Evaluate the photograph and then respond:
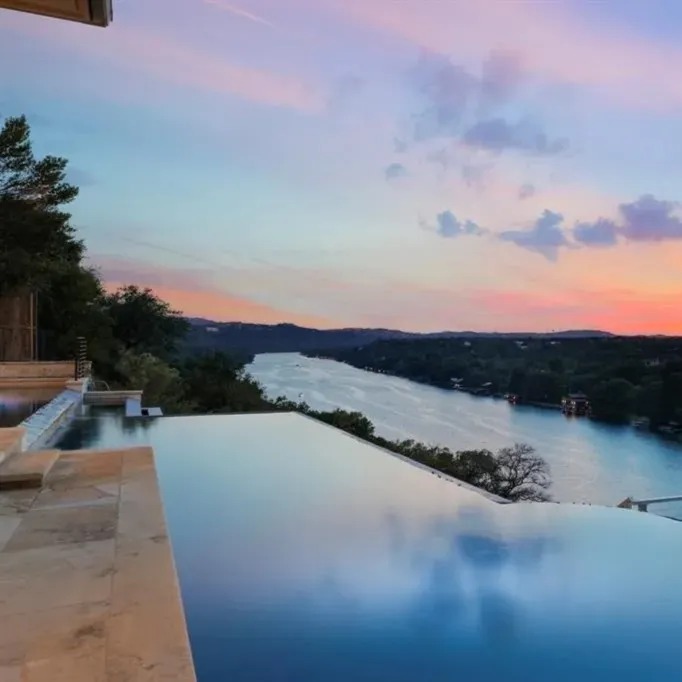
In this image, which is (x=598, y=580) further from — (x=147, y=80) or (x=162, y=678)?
(x=147, y=80)

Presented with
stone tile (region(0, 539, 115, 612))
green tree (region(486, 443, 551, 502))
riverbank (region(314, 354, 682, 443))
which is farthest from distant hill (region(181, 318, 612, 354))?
stone tile (region(0, 539, 115, 612))

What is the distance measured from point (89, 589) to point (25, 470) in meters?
1.55

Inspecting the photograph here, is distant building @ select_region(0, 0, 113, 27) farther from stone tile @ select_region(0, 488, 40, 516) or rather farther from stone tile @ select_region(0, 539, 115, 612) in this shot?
stone tile @ select_region(0, 539, 115, 612)

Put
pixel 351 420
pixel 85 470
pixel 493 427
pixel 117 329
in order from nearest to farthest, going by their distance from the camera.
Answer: pixel 85 470 → pixel 351 420 → pixel 493 427 → pixel 117 329

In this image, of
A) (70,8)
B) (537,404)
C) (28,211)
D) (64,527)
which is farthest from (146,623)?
(537,404)

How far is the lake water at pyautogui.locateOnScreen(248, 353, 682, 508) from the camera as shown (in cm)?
1452

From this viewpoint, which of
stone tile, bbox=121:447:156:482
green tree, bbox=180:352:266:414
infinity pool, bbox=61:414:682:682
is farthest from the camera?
green tree, bbox=180:352:266:414

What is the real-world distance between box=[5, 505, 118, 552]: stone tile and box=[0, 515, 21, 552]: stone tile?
0.02 m

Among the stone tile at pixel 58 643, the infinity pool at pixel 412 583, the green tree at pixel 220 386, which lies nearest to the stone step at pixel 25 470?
the infinity pool at pixel 412 583

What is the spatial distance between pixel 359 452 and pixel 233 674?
4599 mm

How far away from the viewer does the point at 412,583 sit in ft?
10.0

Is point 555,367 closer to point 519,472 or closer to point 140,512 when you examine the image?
point 519,472

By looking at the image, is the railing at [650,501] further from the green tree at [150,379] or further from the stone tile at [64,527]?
the green tree at [150,379]

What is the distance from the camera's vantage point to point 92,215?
14.9 m
